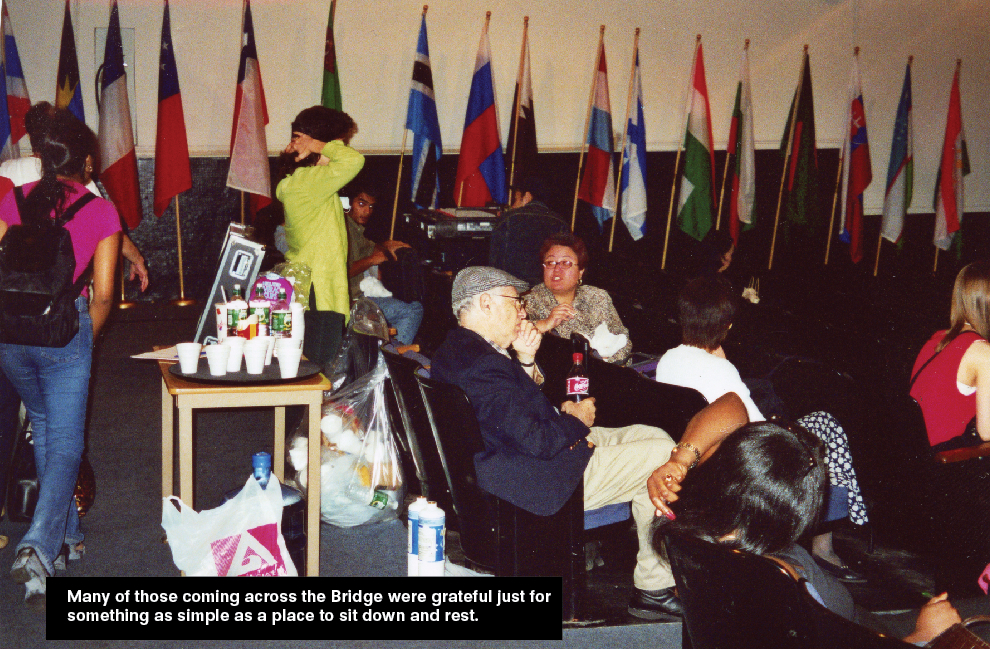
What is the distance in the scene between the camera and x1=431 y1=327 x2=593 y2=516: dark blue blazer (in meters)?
2.55

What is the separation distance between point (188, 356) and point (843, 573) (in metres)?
2.44

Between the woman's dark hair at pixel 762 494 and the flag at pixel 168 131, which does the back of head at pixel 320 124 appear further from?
the flag at pixel 168 131

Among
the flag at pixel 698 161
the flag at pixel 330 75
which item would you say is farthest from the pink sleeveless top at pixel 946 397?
the flag at pixel 330 75

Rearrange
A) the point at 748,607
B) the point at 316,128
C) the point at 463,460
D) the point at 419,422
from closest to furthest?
the point at 748,607 < the point at 463,460 < the point at 419,422 < the point at 316,128

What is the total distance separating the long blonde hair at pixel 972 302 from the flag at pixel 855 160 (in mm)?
4945

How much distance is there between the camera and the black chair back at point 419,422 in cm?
284

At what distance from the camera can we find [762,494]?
1573 mm

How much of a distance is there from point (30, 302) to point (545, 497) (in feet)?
5.34

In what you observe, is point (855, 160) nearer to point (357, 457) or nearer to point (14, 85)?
point (357, 457)

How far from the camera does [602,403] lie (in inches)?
130

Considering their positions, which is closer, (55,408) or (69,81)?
(55,408)

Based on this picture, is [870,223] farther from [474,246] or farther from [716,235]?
[474,246]

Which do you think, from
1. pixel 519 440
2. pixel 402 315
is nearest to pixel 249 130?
pixel 402 315

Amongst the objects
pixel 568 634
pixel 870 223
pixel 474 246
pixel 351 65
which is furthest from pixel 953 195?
pixel 568 634
